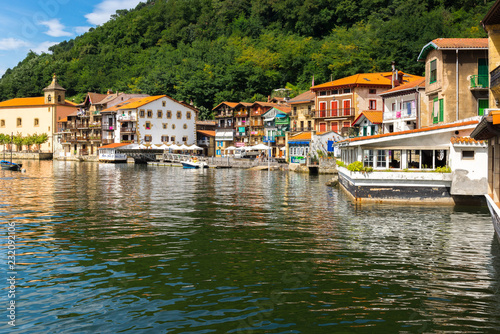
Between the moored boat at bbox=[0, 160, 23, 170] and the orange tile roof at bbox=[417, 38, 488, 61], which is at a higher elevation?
the orange tile roof at bbox=[417, 38, 488, 61]

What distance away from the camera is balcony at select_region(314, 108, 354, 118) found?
265 ft

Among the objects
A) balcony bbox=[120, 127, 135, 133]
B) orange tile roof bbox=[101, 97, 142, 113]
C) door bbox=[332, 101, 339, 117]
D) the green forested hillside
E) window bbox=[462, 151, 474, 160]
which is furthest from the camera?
orange tile roof bbox=[101, 97, 142, 113]

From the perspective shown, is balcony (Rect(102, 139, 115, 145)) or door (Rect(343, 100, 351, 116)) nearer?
door (Rect(343, 100, 351, 116))

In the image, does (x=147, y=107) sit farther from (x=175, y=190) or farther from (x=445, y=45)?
(x=445, y=45)

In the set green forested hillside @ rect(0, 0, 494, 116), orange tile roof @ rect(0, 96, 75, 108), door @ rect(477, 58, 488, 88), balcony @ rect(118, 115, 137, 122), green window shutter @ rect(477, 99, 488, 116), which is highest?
green forested hillside @ rect(0, 0, 494, 116)

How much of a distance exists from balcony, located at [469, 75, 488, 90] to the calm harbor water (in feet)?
49.3

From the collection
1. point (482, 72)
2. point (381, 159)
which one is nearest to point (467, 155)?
point (381, 159)

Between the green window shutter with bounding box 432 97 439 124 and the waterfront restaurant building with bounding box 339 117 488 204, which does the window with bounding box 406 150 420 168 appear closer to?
the waterfront restaurant building with bounding box 339 117 488 204

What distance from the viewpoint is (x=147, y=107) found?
368 feet

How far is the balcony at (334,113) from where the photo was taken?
80.8 metres

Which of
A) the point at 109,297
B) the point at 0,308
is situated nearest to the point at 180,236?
the point at 109,297

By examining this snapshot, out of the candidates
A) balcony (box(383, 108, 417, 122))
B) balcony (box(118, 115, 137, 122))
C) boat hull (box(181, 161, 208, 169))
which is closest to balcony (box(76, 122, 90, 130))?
balcony (box(118, 115, 137, 122))

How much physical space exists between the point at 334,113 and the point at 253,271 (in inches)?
2815

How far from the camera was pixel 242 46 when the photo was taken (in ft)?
475
